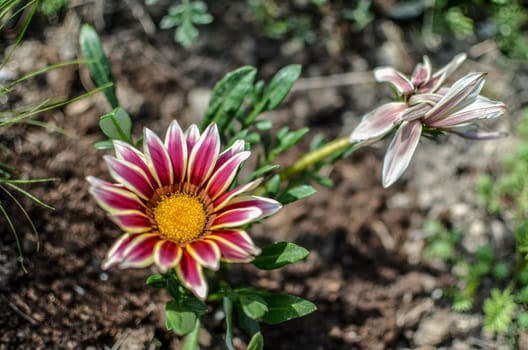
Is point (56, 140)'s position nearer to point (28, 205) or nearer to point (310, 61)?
point (28, 205)

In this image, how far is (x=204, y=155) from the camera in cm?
161

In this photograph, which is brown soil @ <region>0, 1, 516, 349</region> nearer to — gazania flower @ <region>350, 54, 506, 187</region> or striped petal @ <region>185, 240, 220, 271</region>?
striped petal @ <region>185, 240, 220, 271</region>

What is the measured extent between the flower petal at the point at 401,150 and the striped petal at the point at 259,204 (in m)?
0.40

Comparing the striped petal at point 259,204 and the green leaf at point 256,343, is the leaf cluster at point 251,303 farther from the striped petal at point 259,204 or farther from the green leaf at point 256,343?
the striped petal at point 259,204

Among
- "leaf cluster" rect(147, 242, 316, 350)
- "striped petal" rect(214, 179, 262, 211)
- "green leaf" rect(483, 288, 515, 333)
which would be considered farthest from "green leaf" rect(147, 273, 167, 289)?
"green leaf" rect(483, 288, 515, 333)

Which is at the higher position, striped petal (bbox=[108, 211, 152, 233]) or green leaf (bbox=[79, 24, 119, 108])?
green leaf (bbox=[79, 24, 119, 108])

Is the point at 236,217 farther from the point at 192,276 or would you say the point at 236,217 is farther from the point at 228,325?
the point at 228,325

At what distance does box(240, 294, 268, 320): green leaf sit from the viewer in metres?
1.61

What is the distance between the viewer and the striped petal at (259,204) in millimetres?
1503

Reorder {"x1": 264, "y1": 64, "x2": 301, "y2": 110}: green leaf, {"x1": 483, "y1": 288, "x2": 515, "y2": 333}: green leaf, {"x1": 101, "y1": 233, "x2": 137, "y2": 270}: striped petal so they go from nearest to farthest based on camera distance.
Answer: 1. {"x1": 101, "y1": 233, "x2": 137, "y2": 270}: striped petal
2. {"x1": 264, "y1": 64, "x2": 301, "y2": 110}: green leaf
3. {"x1": 483, "y1": 288, "x2": 515, "y2": 333}: green leaf

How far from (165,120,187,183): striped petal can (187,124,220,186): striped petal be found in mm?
21

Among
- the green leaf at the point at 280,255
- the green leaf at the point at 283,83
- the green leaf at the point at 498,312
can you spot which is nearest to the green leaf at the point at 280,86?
the green leaf at the point at 283,83

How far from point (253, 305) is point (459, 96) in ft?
2.87

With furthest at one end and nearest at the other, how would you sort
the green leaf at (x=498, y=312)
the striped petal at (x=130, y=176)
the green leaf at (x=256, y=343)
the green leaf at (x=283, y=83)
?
1. the green leaf at (x=498, y=312)
2. the green leaf at (x=283, y=83)
3. the green leaf at (x=256, y=343)
4. the striped petal at (x=130, y=176)
